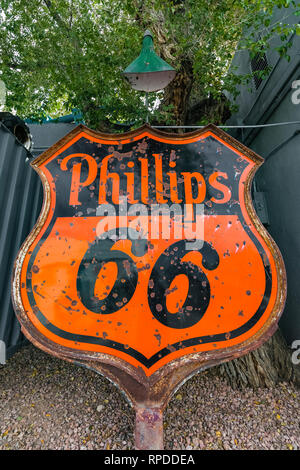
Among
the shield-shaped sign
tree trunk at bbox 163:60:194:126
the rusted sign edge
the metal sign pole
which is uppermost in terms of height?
tree trunk at bbox 163:60:194:126

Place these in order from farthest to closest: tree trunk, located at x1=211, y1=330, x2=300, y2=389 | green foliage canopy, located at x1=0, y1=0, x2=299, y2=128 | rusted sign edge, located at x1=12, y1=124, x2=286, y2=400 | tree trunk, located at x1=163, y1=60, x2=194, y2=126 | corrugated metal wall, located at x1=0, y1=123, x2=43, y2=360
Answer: tree trunk, located at x1=163, y1=60, x2=194, y2=126
green foliage canopy, located at x1=0, y1=0, x2=299, y2=128
tree trunk, located at x1=211, y1=330, x2=300, y2=389
corrugated metal wall, located at x1=0, y1=123, x2=43, y2=360
rusted sign edge, located at x1=12, y1=124, x2=286, y2=400

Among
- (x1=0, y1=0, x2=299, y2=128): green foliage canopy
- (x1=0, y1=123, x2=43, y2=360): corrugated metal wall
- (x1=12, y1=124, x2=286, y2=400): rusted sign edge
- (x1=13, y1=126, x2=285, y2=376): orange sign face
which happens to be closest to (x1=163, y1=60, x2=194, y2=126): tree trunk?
(x1=0, y1=0, x2=299, y2=128): green foliage canopy

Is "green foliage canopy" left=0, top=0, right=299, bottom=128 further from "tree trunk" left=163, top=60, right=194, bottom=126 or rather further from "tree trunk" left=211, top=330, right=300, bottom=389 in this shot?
"tree trunk" left=211, top=330, right=300, bottom=389

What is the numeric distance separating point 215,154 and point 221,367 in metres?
2.23

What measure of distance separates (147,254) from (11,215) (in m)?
1.53

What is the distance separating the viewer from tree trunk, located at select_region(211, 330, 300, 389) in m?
2.28

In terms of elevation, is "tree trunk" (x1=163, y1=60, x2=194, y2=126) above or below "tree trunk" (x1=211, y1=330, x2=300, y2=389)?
above

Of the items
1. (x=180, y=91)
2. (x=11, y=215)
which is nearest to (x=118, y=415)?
(x=11, y=215)

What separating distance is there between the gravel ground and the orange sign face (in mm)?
904

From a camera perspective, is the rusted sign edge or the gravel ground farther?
the gravel ground

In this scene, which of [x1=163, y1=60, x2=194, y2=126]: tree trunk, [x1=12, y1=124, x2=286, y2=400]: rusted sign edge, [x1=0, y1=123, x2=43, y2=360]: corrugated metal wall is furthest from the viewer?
[x1=163, y1=60, x2=194, y2=126]: tree trunk

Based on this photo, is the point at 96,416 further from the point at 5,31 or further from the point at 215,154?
the point at 5,31

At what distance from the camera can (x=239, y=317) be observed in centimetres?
149

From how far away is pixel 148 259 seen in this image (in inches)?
63.5
